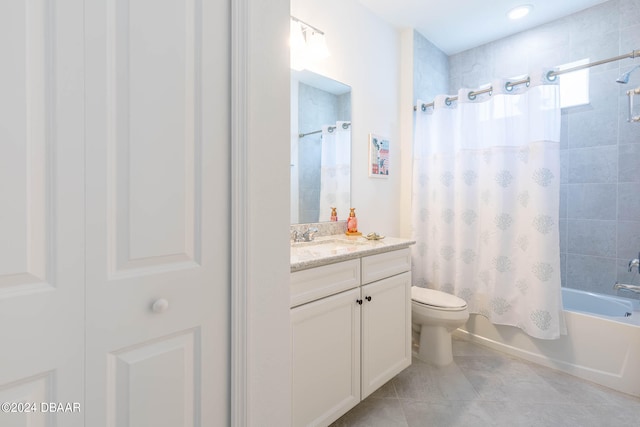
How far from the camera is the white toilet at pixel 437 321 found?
2051mm

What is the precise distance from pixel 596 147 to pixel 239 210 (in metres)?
3.01

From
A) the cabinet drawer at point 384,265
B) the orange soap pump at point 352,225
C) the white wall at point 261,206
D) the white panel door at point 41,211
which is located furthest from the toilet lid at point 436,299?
the white panel door at point 41,211

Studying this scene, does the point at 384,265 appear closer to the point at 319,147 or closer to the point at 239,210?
the point at 319,147

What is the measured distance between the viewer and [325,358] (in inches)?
54.2

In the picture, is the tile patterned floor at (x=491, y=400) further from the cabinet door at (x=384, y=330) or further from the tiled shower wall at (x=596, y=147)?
the tiled shower wall at (x=596, y=147)

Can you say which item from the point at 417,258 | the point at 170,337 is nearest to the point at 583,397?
the point at 417,258

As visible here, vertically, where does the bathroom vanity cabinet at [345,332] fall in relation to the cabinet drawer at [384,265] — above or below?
below

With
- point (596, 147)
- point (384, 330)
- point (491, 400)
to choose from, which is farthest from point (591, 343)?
point (596, 147)

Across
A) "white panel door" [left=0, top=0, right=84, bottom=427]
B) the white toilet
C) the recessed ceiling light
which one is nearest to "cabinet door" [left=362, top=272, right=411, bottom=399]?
the white toilet

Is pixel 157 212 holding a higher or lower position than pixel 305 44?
lower

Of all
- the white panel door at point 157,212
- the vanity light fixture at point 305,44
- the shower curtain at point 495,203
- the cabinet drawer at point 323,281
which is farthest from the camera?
the shower curtain at point 495,203

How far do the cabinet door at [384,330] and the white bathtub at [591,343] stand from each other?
0.96 metres

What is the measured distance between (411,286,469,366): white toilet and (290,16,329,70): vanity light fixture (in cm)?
180

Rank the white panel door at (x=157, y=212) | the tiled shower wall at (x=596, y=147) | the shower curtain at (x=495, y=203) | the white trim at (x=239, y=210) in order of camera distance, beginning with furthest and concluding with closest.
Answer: the tiled shower wall at (x=596, y=147), the shower curtain at (x=495, y=203), the white trim at (x=239, y=210), the white panel door at (x=157, y=212)
